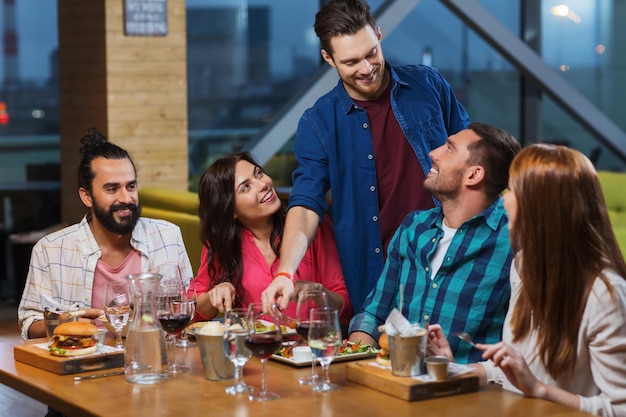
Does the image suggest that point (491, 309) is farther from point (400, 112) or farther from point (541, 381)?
point (400, 112)

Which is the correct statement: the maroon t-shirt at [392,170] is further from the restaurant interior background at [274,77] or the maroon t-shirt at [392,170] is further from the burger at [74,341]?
the restaurant interior background at [274,77]

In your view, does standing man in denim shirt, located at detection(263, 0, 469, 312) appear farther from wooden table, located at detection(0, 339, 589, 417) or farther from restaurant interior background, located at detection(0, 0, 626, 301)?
restaurant interior background, located at detection(0, 0, 626, 301)

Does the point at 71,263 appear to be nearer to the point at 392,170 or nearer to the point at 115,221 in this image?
the point at 115,221

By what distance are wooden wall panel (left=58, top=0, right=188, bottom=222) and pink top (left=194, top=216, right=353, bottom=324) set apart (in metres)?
3.61

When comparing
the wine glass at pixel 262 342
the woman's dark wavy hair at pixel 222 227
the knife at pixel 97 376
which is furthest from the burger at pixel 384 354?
the woman's dark wavy hair at pixel 222 227

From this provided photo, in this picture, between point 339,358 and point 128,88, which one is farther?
point 128,88

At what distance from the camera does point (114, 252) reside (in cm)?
351

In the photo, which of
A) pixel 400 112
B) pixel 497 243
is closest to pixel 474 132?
pixel 497 243

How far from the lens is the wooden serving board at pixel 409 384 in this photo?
225 centimetres

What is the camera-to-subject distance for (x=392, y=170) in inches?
143

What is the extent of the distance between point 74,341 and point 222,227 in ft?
2.95

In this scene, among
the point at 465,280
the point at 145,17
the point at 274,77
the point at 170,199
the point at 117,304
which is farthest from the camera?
the point at 274,77

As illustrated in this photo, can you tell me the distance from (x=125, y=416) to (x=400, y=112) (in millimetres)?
1757

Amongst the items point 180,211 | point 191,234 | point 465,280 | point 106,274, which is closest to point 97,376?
point 106,274
